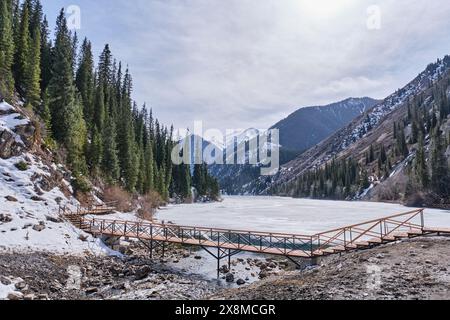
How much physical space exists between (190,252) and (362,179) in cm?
13129

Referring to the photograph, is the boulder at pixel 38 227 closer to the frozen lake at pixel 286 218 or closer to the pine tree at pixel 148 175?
the frozen lake at pixel 286 218

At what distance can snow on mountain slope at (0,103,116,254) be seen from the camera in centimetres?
2322

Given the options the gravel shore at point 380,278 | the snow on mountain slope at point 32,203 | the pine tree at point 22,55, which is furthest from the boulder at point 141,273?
the pine tree at point 22,55

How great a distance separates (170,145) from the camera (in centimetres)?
10769

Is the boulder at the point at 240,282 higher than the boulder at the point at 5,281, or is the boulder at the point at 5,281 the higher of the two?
the boulder at the point at 5,281

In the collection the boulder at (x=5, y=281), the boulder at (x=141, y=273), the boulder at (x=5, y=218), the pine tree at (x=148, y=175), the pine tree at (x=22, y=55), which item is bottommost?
the boulder at (x=141, y=273)

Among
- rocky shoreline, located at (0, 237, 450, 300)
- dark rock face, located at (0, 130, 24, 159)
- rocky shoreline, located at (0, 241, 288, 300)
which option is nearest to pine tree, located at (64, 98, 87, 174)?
dark rock face, located at (0, 130, 24, 159)

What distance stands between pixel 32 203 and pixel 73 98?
22383 mm

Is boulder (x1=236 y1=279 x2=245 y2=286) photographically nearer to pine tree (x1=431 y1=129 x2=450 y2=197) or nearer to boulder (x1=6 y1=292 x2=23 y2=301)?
boulder (x1=6 y1=292 x2=23 y2=301)

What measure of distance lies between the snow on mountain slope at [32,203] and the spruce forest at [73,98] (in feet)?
15.1

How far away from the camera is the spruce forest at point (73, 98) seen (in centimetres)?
4356

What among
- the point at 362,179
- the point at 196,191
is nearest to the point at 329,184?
the point at 362,179

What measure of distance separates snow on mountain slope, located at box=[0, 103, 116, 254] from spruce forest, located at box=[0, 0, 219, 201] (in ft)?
15.1

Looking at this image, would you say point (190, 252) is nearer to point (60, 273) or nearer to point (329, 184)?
point (60, 273)
